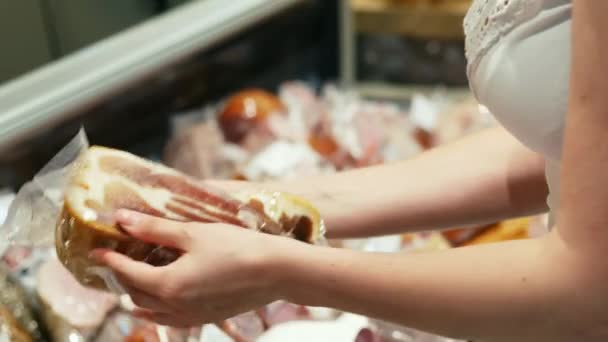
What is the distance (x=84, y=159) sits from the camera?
741 mm

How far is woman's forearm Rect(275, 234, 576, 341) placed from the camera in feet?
2.04

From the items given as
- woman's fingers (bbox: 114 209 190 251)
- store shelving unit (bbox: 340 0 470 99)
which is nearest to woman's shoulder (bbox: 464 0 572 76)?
woman's fingers (bbox: 114 209 190 251)

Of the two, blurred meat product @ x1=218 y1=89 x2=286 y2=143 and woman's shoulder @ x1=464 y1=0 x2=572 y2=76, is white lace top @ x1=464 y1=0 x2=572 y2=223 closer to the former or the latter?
woman's shoulder @ x1=464 y1=0 x2=572 y2=76

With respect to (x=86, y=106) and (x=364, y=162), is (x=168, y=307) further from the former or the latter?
(x=364, y=162)

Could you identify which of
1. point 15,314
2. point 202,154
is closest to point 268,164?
point 202,154

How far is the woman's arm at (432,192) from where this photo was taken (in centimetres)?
89

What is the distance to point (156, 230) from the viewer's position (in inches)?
25.7

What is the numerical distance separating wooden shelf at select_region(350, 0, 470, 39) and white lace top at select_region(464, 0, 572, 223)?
46.1 inches

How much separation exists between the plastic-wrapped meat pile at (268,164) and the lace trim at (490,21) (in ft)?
1.20

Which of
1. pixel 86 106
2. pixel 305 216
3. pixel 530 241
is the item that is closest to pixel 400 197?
pixel 305 216

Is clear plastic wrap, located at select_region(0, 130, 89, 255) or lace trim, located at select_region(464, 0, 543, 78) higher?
lace trim, located at select_region(464, 0, 543, 78)

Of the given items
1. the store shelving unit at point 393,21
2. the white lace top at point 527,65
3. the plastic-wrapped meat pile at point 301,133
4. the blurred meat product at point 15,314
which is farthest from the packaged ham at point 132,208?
the store shelving unit at point 393,21

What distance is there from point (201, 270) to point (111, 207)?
4.8 inches

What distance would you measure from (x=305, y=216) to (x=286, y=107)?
2.91ft
